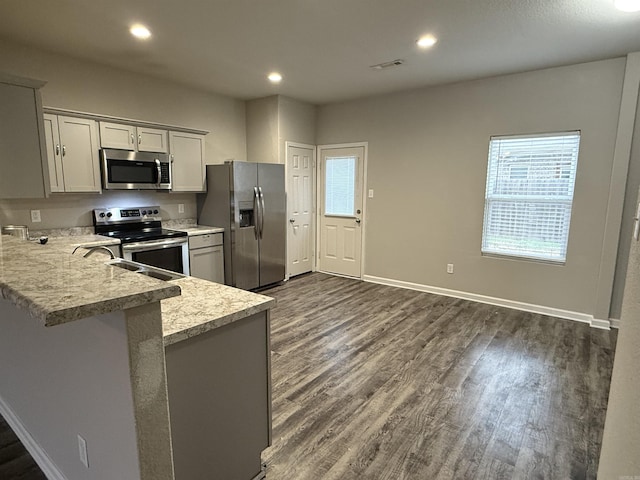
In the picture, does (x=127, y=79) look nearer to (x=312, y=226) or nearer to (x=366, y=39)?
(x=366, y=39)

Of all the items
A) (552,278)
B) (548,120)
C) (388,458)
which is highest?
(548,120)

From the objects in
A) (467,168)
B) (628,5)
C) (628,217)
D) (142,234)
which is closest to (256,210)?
(142,234)

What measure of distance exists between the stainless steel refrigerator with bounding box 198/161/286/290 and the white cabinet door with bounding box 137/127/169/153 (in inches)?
26.7

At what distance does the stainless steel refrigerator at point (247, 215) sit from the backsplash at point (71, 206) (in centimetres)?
57

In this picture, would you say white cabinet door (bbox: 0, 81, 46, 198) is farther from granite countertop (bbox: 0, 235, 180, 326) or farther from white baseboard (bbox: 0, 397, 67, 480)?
granite countertop (bbox: 0, 235, 180, 326)

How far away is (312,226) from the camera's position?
19.5ft

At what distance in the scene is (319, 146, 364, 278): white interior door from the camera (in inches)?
216

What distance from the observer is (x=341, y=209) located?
5.70m

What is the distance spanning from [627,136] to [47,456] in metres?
5.16

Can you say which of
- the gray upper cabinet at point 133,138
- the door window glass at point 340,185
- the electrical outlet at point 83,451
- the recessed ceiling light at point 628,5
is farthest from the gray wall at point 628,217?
the gray upper cabinet at point 133,138

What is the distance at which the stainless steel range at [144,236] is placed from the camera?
3.70 m

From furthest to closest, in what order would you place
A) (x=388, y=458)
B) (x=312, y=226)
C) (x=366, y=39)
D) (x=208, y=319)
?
(x=312, y=226) < (x=366, y=39) < (x=388, y=458) < (x=208, y=319)

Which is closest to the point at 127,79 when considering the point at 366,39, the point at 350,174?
the point at 366,39

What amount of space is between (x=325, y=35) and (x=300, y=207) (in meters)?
2.91
